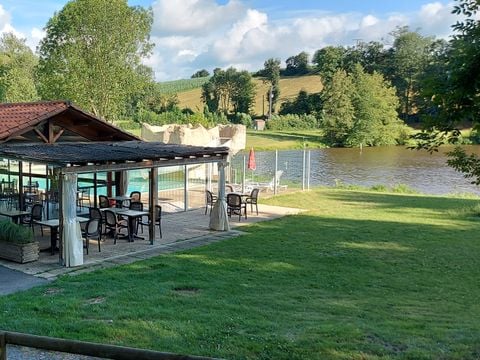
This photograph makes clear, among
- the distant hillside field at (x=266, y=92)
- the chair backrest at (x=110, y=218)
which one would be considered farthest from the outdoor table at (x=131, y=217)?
the distant hillside field at (x=266, y=92)

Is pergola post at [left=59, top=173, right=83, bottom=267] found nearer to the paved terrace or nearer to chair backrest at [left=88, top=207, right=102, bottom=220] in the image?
the paved terrace

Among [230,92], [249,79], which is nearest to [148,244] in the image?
[249,79]

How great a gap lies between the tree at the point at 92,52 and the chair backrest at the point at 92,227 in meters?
19.0

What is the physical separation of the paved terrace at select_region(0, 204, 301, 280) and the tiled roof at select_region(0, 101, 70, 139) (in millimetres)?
2735

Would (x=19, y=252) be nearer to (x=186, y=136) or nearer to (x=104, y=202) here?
(x=104, y=202)

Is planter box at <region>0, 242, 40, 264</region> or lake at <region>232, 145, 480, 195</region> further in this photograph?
lake at <region>232, 145, 480, 195</region>

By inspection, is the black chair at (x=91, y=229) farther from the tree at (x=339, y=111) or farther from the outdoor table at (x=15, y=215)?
the tree at (x=339, y=111)

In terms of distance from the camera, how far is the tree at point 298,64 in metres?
120

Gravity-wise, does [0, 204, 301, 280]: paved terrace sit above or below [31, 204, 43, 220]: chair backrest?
below

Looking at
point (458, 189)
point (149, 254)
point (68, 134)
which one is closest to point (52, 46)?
point (68, 134)

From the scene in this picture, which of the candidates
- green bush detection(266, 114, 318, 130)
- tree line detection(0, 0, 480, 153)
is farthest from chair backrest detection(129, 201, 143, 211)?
green bush detection(266, 114, 318, 130)

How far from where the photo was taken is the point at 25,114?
13203 mm

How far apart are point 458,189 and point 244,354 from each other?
2622cm

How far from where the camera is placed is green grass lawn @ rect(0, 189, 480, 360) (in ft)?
17.7
